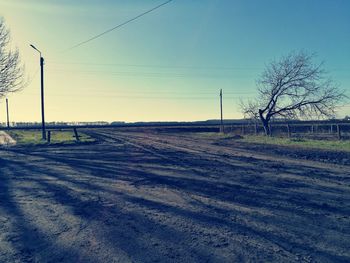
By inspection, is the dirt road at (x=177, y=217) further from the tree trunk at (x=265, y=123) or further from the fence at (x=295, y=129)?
the fence at (x=295, y=129)

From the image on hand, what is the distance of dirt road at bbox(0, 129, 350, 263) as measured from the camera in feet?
11.7

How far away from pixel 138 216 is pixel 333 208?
4017mm

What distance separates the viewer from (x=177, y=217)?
16.1ft

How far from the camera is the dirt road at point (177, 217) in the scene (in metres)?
3.58

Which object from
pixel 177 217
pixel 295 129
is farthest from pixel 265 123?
pixel 177 217

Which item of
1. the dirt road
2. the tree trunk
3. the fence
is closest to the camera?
the dirt road

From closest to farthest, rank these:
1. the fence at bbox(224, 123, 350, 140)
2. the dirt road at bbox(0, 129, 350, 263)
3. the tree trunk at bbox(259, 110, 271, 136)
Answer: the dirt road at bbox(0, 129, 350, 263), the fence at bbox(224, 123, 350, 140), the tree trunk at bbox(259, 110, 271, 136)

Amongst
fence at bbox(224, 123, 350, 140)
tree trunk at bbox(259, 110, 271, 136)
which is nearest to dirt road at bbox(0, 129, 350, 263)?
tree trunk at bbox(259, 110, 271, 136)

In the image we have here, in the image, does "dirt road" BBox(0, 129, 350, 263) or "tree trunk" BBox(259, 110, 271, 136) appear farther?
"tree trunk" BBox(259, 110, 271, 136)

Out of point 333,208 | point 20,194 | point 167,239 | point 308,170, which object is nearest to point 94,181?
point 20,194

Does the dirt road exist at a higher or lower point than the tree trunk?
lower

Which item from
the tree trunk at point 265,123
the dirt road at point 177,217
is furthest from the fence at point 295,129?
the dirt road at point 177,217

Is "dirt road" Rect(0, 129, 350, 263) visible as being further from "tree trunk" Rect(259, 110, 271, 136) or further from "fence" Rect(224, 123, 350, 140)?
"fence" Rect(224, 123, 350, 140)

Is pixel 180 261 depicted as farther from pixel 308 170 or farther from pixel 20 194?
pixel 308 170
